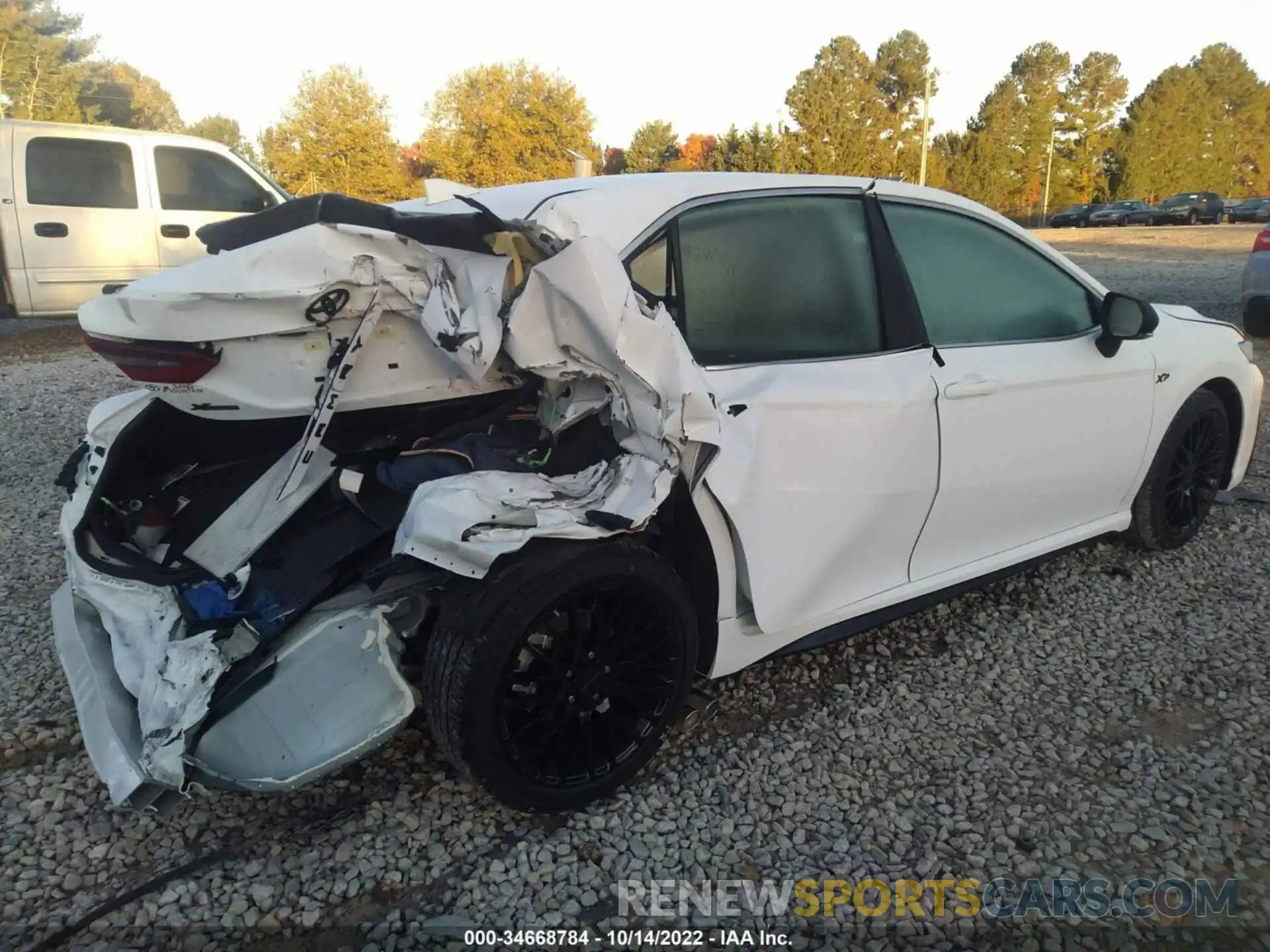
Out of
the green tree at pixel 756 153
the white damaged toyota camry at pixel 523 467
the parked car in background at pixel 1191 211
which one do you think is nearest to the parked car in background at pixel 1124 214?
the parked car in background at pixel 1191 211

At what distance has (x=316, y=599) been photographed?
2.35 metres

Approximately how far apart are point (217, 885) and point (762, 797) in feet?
4.83

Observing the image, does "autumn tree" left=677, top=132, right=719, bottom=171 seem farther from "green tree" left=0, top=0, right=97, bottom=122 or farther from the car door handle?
the car door handle

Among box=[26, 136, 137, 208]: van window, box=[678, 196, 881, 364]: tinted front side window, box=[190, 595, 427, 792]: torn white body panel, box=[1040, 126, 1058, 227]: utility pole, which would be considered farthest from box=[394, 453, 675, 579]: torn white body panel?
box=[1040, 126, 1058, 227]: utility pole

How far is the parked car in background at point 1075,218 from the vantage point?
4212 centimetres

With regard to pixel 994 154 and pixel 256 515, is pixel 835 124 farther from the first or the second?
pixel 256 515

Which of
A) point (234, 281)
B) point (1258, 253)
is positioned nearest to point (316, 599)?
point (234, 281)

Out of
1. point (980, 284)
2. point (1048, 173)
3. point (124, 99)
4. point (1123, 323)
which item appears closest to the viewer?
point (980, 284)

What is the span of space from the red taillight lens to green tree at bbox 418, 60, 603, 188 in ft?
111

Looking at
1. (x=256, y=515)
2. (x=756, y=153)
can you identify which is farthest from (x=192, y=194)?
(x=756, y=153)

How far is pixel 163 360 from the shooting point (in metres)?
2.12

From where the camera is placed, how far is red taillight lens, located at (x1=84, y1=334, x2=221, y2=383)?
2.12m

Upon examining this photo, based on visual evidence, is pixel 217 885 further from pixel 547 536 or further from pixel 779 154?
pixel 779 154

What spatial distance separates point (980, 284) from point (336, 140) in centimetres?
3155
